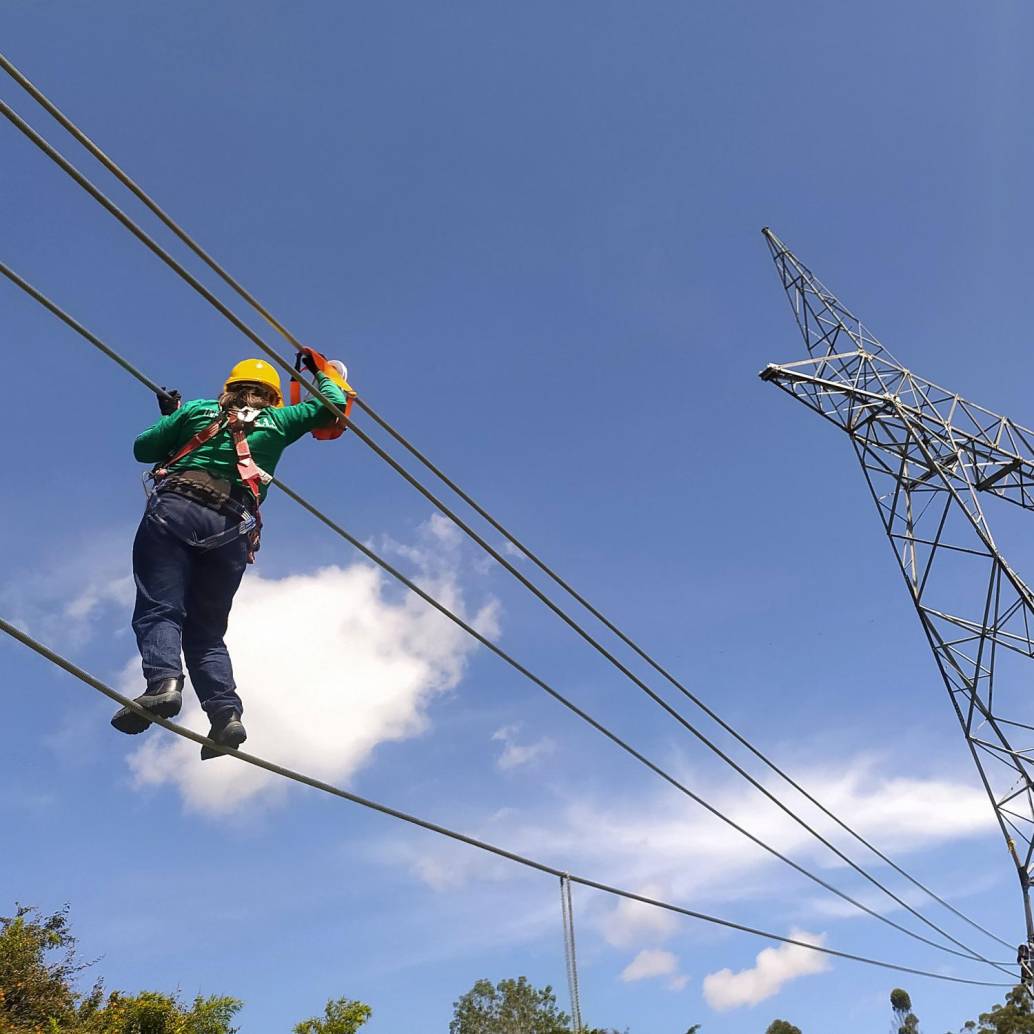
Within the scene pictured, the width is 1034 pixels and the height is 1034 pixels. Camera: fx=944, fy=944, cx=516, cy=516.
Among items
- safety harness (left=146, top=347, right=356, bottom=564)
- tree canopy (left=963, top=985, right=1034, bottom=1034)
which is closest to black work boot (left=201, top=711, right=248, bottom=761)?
safety harness (left=146, top=347, right=356, bottom=564)

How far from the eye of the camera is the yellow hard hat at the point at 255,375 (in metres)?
4.39

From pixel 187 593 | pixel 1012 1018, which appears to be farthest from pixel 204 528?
pixel 1012 1018

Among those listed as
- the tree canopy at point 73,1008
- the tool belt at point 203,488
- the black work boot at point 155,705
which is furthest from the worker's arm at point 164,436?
the tree canopy at point 73,1008

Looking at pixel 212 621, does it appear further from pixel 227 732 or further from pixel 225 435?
pixel 225 435

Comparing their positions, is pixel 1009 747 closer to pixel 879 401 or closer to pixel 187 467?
pixel 879 401

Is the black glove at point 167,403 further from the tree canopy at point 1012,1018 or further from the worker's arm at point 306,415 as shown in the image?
the tree canopy at point 1012,1018

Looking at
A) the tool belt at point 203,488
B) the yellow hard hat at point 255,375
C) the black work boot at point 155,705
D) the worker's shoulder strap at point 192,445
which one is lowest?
the black work boot at point 155,705

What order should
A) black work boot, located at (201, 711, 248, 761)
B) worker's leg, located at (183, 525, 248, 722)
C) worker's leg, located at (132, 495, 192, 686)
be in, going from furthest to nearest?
worker's leg, located at (183, 525, 248, 722) < black work boot, located at (201, 711, 248, 761) < worker's leg, located at (132, 495, 192, 686)

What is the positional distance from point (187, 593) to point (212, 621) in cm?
16

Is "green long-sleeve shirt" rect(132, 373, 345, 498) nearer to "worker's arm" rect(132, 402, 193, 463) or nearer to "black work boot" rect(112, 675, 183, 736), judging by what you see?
"worker's arm" rect(132, 402, 193, 463)

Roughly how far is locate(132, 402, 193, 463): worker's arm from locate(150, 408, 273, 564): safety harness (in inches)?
2.6

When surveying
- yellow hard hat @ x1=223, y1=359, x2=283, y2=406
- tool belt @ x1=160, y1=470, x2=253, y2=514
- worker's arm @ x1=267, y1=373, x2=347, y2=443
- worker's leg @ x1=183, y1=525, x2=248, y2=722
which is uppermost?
yellow hard hat @ x1=223, y1=359, x2=283, y2=406

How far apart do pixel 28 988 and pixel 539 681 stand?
3138cm

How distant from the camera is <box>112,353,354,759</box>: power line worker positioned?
3582mm
